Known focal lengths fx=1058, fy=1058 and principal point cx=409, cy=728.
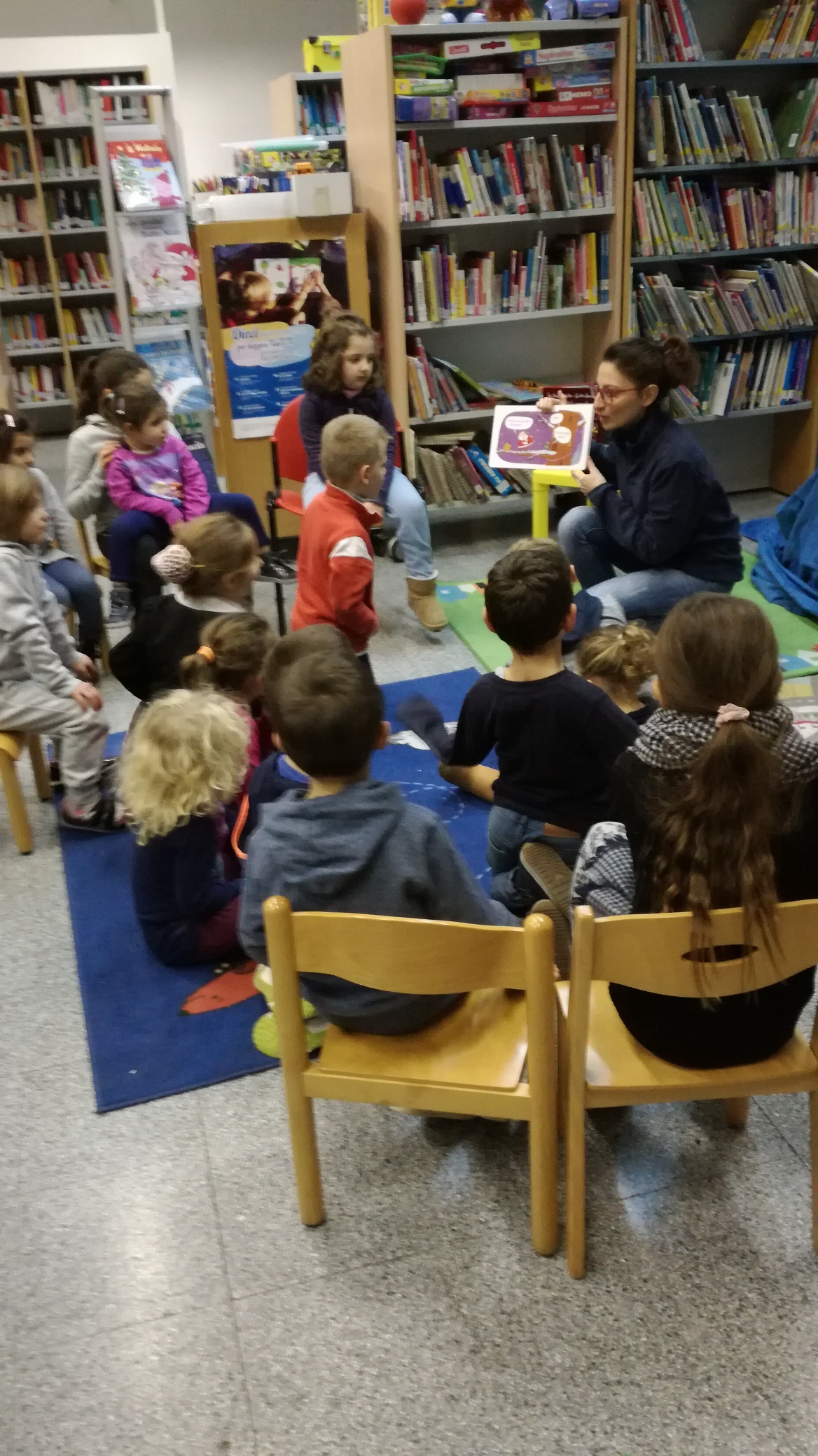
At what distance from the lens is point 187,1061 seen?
197 centimetres

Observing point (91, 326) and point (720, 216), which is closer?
point (720, 216)

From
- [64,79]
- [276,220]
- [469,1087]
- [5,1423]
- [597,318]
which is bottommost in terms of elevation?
[5,1423]

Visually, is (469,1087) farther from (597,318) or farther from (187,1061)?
(597,318)

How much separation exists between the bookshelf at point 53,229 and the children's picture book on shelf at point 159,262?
8.16 feet

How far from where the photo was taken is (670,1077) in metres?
1.44

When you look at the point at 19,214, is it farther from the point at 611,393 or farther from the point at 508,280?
the point at 611,393

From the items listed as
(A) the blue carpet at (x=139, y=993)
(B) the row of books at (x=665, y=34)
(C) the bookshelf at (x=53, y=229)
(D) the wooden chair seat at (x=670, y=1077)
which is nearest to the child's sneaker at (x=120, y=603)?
(A) the blue carpet at (x=139, y=993)

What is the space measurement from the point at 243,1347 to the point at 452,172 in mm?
3995

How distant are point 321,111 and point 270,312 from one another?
57.1 inches

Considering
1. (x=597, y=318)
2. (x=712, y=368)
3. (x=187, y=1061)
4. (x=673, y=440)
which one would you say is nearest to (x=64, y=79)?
(x=597, y=318)

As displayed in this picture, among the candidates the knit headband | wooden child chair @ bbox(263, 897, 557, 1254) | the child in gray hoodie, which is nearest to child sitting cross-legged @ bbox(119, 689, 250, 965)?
the child in gray hoodie

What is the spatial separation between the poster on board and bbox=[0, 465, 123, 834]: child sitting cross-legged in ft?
5.53

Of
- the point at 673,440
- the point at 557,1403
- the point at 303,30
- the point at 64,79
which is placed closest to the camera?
the point at 557,1403

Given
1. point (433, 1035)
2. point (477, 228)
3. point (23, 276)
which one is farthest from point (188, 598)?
point (23, 276)
